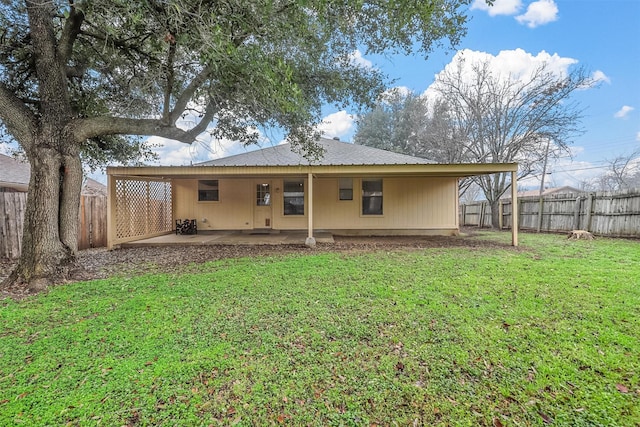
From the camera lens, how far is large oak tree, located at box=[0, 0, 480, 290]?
13.6 ft

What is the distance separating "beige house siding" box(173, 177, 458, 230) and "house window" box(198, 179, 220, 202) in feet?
0.44

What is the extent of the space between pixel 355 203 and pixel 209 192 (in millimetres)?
5578

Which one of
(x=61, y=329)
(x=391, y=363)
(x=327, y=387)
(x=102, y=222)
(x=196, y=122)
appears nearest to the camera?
(x=327, y=387)

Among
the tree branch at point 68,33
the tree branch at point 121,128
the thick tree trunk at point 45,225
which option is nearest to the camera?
the thick tree trunk at point 45,225

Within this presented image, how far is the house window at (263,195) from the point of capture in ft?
34.1

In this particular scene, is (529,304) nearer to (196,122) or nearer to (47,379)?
(47,379)

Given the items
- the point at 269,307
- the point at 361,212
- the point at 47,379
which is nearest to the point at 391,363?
the point at 269,307

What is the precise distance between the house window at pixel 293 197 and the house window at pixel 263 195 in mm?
624

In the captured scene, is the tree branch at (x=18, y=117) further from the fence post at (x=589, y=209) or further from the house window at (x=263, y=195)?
the fence post at (x=589, y=209)

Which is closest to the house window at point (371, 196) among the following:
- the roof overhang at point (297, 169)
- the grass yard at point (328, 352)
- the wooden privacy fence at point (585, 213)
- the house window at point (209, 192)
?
the roof overhang at point (297, 169)

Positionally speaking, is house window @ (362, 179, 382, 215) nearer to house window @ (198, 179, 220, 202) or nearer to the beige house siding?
the beige house siding

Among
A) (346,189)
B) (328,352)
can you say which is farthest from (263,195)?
(328,352)

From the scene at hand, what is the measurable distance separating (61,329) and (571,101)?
1694cm

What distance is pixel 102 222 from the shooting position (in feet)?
27.3
